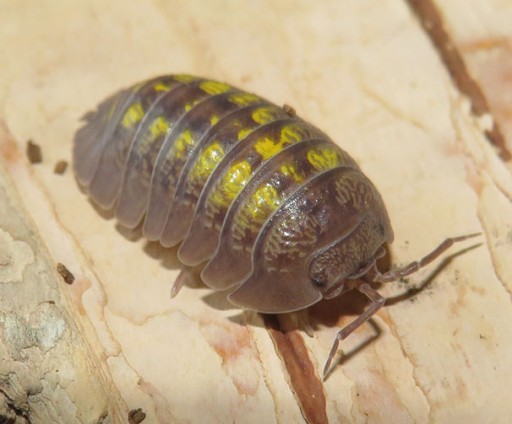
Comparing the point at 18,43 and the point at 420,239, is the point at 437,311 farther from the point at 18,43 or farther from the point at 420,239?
the point at 18,43

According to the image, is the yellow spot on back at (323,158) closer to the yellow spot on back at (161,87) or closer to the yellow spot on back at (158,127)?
the yellow spot on back at (158,127)

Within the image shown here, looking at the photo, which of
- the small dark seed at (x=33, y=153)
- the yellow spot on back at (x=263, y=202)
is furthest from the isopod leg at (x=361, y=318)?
the small dark seed at (x=33, y=153)

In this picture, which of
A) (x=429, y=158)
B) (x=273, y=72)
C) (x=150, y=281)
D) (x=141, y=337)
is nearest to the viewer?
(x=141, y=337)

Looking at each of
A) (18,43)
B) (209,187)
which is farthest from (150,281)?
(18,43)

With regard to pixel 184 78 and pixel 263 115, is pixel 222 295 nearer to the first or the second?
pixel 263 115

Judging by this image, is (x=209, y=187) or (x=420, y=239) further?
(x=420, y=239)

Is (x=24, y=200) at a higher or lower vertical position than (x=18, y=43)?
lower

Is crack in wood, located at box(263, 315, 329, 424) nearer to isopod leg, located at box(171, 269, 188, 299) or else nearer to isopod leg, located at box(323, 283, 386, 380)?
isopod leg, located at box(323, 283, 386, 380)

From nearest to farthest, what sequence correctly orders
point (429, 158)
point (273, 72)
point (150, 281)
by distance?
1. point (150, 281)
2. point (429, 158)
3. point (273, 72)
